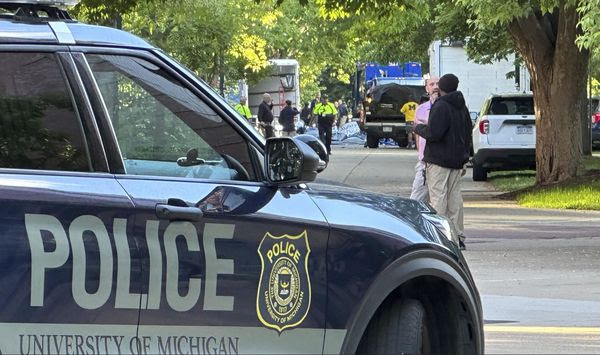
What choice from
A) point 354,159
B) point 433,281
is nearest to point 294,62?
point 354,159

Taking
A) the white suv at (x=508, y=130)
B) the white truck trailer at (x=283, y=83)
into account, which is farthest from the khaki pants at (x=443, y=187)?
the white truck trailer at (x=283, y=83)

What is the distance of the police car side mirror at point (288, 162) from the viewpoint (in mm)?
4820

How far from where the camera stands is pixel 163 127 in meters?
4.75

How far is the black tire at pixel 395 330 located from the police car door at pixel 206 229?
17.6 inches

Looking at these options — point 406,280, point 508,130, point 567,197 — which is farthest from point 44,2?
point 508,130

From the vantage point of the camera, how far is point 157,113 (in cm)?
472

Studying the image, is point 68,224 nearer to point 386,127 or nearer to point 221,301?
point 221,301

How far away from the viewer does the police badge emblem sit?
15.3ft

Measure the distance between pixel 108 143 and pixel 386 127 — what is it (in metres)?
39.9

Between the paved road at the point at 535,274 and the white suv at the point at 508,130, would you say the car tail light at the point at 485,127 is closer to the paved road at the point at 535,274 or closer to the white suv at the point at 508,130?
the white suv at the point at 508,130

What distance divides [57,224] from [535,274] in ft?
27.0

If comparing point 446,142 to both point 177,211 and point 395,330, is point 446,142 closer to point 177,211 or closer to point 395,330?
point 395,330

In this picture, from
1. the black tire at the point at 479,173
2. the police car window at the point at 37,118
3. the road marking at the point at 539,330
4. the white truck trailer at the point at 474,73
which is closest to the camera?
the police car window at the point at 37,118

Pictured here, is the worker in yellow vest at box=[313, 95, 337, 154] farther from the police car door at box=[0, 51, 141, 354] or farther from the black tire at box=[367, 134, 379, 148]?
the police car door at box=[0, 51, 141, 354]
